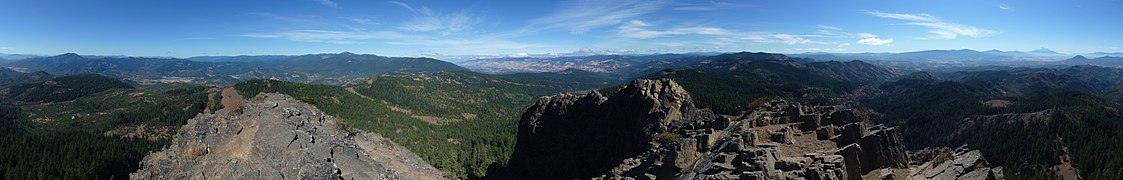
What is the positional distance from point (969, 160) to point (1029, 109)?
651ft

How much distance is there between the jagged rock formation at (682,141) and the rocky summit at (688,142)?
8 cm

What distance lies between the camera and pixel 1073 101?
185m

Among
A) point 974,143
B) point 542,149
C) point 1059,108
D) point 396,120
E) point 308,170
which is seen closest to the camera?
point 308,170

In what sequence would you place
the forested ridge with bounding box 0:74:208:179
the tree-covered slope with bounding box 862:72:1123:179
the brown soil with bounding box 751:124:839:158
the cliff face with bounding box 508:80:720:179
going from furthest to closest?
the tree-covered slope with bounding box 862:72:1123:179 < the forested ridge with bounding box 0:74:208:179 < the cliff face with bounding box 508:80:720:179 < the brown soil with bounding box 751:124:839:158

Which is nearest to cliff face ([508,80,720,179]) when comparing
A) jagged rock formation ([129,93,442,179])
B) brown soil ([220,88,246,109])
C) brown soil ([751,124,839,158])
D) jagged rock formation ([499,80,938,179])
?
jagged rock formation ([499,80,938,179])

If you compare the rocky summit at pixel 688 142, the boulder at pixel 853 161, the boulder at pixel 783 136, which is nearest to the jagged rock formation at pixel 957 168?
the rocky summit at pixel 688 142

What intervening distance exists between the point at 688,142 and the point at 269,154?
40.9 meters

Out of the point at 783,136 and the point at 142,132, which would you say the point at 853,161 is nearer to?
the point at 783,136

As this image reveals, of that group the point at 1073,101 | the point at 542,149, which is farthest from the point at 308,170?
the point at 1073,101

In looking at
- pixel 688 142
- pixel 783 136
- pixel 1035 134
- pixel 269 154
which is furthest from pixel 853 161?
pixel 1035 134

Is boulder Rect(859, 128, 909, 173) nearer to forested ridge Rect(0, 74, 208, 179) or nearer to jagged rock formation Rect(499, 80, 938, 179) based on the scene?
jagged rock formation Rect(499, 80, 938, 179)

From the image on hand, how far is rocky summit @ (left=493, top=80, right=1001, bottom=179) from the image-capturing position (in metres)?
29.9

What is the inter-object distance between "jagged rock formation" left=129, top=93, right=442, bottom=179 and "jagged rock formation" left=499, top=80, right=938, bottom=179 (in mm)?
16933

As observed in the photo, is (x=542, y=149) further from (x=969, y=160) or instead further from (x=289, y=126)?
(x=969, y=160)
